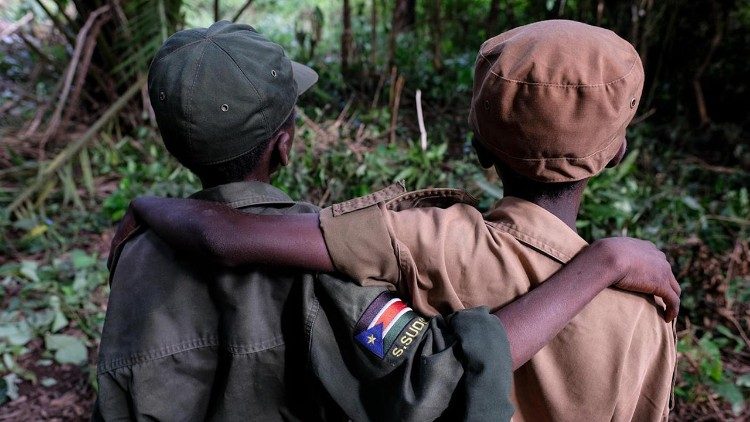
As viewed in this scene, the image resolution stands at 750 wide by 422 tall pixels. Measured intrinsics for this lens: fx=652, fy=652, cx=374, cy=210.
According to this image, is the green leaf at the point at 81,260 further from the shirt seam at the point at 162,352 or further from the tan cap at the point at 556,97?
the tan cap at the point at 556,97

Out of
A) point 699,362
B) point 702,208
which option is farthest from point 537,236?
point 702,208

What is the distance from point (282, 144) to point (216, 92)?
0.20 m

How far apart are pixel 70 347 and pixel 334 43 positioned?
4090mm

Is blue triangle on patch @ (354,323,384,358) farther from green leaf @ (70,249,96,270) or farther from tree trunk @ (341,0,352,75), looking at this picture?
tree trunk @ (341,0,352,75)

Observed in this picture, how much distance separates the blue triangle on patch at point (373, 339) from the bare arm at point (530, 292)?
14 cm

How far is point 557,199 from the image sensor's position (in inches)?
52.8

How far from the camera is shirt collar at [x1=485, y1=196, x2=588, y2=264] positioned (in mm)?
1267

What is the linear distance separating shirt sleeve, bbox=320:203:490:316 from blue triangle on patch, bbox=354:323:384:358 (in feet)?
0.31

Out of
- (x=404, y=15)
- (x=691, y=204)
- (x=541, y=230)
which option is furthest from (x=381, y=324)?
(x=404, y=15)

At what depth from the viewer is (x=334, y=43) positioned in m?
6.15

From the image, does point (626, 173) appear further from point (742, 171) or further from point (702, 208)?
point (742, 171)

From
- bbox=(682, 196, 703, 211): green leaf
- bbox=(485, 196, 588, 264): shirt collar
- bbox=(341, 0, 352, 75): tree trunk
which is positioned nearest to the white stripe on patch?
bbox=(485, 196, 588, 264): shirt collar

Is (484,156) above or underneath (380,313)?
above

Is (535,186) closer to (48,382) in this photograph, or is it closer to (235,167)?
(235,167)
